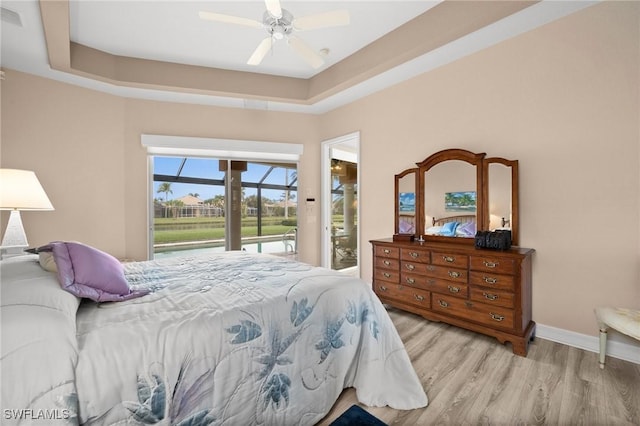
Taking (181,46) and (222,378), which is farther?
(181,46)

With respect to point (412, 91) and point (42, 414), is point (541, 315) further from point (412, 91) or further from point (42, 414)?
point (42, 414)

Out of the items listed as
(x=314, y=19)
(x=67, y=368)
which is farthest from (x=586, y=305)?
(x=67, y=368)

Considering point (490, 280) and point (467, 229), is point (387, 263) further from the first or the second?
point (490, 280)

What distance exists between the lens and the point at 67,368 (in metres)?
0.92

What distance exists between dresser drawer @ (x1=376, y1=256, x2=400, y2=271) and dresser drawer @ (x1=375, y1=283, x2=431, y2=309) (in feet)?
0.63

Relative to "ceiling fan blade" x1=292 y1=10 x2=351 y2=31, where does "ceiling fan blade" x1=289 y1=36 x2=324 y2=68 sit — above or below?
below

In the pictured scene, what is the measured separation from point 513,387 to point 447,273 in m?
0.99

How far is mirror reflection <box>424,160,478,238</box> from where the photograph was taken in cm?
290

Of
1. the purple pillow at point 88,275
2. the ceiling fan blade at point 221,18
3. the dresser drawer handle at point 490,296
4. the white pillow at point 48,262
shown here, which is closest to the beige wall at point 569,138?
the dresser drawer handle at point 490,296

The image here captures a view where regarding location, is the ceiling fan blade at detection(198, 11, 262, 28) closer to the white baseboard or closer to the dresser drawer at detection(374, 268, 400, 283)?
the dresser drawer at detection(374, 268, 400, 283)

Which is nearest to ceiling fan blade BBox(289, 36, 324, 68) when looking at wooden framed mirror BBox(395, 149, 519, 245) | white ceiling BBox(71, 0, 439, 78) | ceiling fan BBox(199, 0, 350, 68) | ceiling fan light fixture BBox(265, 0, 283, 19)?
ceiling fan BBox(199, 0, 350, 68)

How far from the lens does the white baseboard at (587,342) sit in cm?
211

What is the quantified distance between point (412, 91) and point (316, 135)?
173 cm

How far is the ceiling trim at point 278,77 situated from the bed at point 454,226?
1.68 meters
